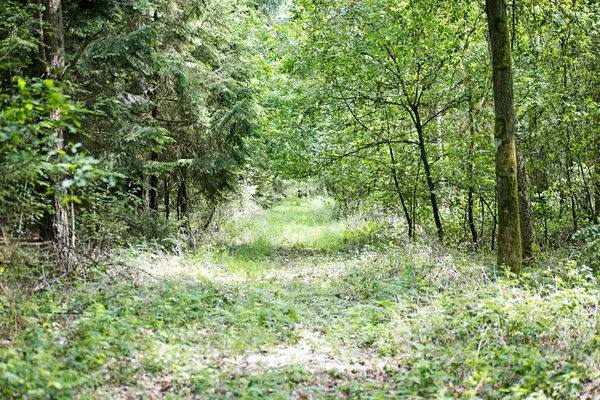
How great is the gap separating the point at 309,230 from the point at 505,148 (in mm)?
10947

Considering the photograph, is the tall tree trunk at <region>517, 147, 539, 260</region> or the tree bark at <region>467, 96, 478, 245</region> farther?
the tree bark at <region>467, 96, 478, 245</region>

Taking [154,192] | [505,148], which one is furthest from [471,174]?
[154,192]

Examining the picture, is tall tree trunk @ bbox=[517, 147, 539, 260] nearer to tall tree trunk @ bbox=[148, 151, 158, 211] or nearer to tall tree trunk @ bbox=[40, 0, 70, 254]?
tall tree trunk @ bbox=[40, 0, 70, 254]

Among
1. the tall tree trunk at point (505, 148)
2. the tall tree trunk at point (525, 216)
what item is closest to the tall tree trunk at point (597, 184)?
the tall tree trunk at point (525, 216)

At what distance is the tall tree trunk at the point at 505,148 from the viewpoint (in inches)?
296

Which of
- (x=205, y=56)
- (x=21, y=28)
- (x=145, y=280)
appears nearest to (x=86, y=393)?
(x=145, y=280)

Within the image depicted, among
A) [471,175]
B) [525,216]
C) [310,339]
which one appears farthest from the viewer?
[471,175]

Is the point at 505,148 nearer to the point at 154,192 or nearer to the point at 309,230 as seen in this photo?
the point at 154,192

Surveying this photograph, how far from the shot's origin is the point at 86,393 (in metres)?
3.89

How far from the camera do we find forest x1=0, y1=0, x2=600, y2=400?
462 centimetres

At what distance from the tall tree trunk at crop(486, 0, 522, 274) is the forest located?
3 cm

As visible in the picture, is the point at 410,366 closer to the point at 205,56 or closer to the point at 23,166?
the point at 23,166

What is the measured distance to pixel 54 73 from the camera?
23.7 ft

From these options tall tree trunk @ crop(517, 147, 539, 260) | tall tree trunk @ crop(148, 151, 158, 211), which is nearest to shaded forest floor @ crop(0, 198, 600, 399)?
tall tree trunk @ crop(517, 147, 539, 260)
